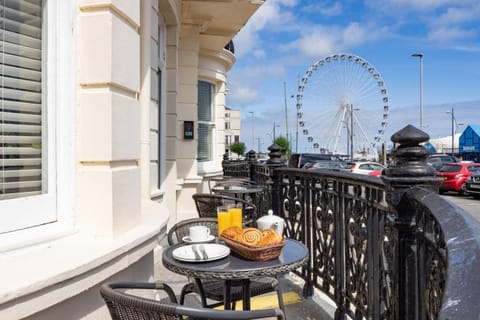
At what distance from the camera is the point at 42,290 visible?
59.4 inches

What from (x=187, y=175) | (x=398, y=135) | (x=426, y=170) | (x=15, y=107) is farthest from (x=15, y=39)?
(x=187, y=175)

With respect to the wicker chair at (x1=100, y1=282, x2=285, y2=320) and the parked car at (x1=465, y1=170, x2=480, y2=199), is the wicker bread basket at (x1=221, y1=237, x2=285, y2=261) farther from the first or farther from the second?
the parked car at (x1=465, y1=170, x2=480, y2=199)

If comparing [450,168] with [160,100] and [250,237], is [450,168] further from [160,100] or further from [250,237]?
[250,237]

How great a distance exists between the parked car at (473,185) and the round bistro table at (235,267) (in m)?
15.7

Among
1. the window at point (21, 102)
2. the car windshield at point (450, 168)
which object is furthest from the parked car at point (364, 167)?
the window at point (21, 102)

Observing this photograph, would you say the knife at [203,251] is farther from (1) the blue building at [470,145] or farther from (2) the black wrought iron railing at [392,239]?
(1) the blue building at [470,145]

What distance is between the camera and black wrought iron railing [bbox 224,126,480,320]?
88cm

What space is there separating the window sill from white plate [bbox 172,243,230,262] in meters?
0.24

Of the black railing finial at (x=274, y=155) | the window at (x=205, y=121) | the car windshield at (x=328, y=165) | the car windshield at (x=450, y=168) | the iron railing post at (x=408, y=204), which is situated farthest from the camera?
the car windshield at (x=328, y=165)

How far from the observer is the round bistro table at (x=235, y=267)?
187 cm

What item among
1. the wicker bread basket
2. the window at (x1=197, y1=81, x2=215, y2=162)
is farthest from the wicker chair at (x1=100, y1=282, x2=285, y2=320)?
the window at (x1=197, y1=81, x2=215, y2=162)

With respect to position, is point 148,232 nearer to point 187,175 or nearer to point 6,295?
point 6,295

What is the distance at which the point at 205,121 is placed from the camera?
9008 mm

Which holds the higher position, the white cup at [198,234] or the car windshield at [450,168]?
the white cup at [198,234]
